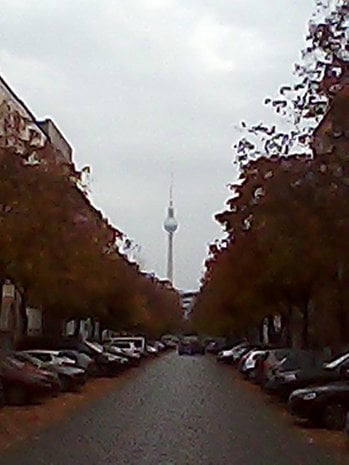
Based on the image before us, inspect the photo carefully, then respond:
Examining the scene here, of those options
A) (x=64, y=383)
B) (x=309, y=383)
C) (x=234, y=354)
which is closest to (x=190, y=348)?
(x=234, y=354)

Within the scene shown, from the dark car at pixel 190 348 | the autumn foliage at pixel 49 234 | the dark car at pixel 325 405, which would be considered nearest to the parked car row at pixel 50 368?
the autumn foliage at pixel 49 234

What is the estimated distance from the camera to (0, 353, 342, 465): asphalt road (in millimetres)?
16219

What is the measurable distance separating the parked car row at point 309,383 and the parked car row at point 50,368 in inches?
245

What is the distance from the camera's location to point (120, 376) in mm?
48750

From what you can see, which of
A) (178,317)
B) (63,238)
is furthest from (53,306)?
(178,317)

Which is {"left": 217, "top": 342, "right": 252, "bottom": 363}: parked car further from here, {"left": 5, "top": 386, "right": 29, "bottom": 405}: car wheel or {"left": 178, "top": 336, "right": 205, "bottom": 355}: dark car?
{"left": 5, "top": 386, "right": 29, "bottom": 405}: car wheel

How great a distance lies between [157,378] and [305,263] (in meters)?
15.9

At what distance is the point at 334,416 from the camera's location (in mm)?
21391

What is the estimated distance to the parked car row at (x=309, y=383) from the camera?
21391 millimetres

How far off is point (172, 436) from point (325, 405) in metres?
3.41

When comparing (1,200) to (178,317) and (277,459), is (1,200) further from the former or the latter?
(178,317)

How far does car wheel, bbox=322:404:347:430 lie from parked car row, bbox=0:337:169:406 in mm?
7472

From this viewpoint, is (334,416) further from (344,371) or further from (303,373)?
(303,373)

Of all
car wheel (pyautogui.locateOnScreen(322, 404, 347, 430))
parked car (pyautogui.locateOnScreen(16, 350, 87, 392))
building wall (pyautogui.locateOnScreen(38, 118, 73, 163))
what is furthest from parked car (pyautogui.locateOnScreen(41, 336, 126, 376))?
building wall (pyautogui.locateOnScreen(38, 118, 73, 163))
